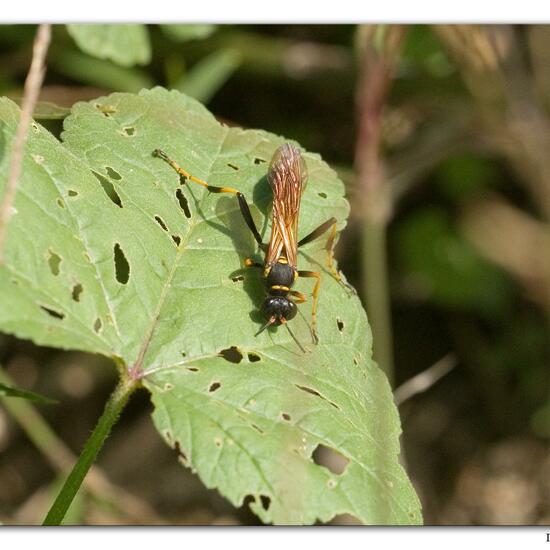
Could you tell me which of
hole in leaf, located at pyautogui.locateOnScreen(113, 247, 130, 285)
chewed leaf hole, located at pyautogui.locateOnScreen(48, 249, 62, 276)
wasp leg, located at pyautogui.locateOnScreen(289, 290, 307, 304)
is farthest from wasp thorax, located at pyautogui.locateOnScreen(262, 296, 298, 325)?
chewed leaf hole, located at pyautogui.locateOnScreen(48, 249, 62, 276)

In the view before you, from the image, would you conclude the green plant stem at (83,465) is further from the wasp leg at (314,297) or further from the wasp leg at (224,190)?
the wasp leg at (224,190)

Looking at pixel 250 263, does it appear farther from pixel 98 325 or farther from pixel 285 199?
pixel 98 325

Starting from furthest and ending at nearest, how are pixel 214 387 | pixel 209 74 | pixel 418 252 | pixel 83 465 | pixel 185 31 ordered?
pixel 418 252 < pixel 209 74 < pixel 185 31 < pixel 214 387 < pixel 83 465

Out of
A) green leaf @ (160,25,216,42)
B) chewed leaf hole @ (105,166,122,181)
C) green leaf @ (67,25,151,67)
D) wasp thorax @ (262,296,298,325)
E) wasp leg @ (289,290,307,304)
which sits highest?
green leaf @ (160,25,216,42)

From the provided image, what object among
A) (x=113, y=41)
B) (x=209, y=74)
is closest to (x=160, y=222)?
(x=113, y=41)

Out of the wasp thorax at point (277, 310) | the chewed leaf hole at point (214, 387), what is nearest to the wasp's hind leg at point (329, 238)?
the wasp thorax at point (277, 310)

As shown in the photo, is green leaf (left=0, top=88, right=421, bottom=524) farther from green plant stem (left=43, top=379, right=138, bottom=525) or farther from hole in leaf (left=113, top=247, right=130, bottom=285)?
green plant stem (left=43, top=379, right=138, bottom=525)
